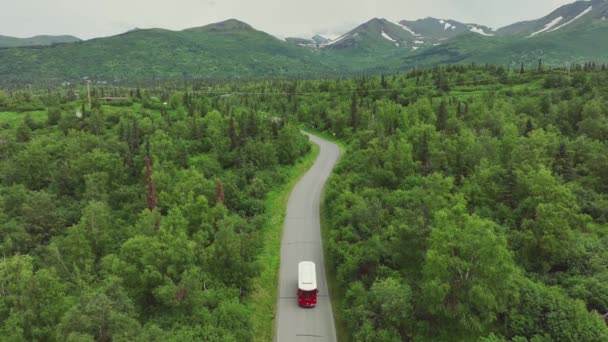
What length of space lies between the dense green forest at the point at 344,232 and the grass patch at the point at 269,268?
144cm

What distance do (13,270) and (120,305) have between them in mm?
11169

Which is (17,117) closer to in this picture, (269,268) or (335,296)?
(269,268)

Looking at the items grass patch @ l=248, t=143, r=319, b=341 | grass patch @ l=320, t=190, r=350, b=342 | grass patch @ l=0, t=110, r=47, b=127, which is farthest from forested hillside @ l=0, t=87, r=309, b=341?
grass patch @ l=320, t=190, r=350, b=342

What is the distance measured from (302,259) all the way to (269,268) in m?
3.75

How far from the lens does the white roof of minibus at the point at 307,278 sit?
31580 mm

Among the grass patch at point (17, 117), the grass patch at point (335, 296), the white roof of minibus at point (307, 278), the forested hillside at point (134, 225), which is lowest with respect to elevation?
the grass patch at point (335, 296)

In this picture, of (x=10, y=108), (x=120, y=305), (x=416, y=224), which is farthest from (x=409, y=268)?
(x=10, y=108)

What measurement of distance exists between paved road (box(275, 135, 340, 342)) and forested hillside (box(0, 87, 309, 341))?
3458mm

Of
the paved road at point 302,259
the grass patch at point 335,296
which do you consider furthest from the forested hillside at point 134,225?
the grass patch at point 335,296

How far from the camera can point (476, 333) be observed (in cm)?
2627

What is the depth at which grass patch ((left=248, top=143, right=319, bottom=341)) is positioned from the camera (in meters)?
29.7

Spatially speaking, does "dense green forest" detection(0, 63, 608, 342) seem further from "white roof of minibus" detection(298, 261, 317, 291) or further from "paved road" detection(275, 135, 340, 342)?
"white roof of minibus" detection(298, 261, 317, 291)

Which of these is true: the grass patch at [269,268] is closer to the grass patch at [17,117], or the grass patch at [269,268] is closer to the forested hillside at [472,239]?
the forested hillside at [472,239]

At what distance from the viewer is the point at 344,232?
37125mm
